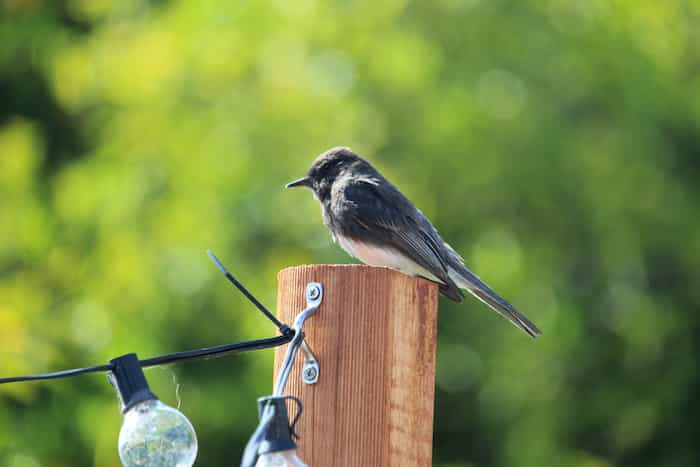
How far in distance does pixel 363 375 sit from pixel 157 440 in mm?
538

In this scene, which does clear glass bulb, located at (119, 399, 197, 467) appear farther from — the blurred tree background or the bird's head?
the blurred tree background

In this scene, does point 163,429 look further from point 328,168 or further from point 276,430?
point 328,168

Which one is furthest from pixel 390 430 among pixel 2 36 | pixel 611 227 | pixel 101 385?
pixel 2 36

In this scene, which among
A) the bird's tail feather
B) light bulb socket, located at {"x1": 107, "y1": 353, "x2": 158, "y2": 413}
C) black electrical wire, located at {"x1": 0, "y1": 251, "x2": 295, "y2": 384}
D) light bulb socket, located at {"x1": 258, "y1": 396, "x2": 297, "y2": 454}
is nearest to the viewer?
light bulb socket, located at {"x1": 258, "y1": 396, "x2": 297, "y2": 454}

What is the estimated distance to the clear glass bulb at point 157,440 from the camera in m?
2.36

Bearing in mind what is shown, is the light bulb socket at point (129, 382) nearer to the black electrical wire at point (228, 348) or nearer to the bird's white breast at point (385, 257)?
the black electrical wire at point (228, 348)

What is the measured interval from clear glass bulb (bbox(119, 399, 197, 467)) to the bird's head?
3.31 metres

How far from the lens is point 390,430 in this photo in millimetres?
2688

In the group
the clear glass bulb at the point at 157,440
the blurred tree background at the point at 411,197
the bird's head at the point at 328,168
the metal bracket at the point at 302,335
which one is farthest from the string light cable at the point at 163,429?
the blurred tree background at the point at 411,197

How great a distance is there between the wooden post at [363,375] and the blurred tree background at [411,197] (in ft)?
13.3

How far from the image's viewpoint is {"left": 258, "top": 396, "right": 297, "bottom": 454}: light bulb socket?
233cm

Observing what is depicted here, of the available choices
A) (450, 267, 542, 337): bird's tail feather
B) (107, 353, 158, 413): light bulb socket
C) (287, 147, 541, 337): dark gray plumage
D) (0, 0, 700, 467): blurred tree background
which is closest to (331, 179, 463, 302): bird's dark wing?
(287, 147, 541, 337): dark gray plumage

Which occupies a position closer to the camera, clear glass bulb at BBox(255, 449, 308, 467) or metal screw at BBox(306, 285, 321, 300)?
clear glass bulb at BBox(255, 449, 308, 467)

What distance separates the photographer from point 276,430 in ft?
7.70
